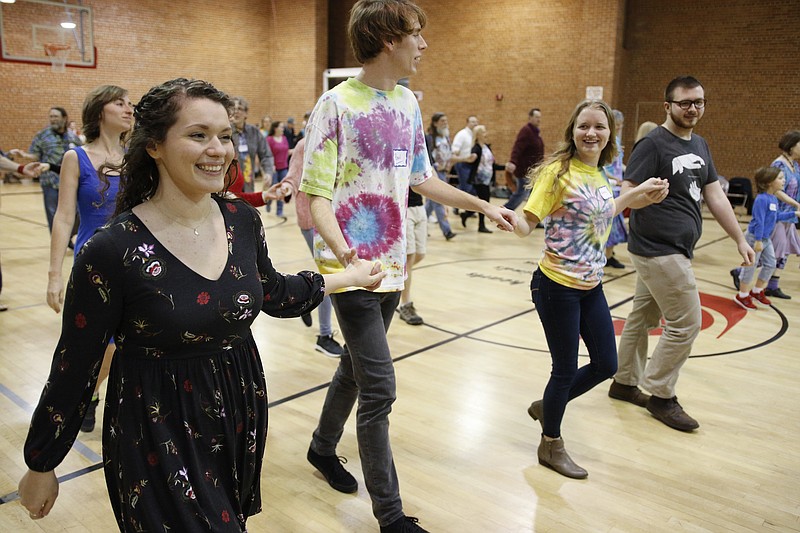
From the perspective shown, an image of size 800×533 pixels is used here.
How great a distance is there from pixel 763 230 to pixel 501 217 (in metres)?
4.92

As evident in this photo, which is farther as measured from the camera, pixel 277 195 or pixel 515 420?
pixel 515 420

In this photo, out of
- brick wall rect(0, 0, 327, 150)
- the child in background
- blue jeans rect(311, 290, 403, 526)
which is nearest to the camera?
blue jeans rect(311, 290, 403, 526)

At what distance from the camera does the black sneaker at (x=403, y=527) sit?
2545mm

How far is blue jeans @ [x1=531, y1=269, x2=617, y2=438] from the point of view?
9.88ft

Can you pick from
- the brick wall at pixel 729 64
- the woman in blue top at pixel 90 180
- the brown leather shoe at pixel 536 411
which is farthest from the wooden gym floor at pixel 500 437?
the brick wall at pixel 729 64

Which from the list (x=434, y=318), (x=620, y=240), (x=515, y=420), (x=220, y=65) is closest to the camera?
(x=515, y=420)

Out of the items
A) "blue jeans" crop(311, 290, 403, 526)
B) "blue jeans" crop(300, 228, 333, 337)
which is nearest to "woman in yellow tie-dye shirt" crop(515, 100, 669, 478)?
"blue jeans" crop(311, 290, 403, 526)

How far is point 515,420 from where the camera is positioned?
3814mm

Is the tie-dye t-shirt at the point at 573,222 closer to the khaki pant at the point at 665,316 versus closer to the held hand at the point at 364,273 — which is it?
the khaki pant at the point at 665,316

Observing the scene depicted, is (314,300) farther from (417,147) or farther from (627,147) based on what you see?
(627,147)

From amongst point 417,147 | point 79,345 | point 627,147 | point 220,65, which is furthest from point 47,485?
point 220,65

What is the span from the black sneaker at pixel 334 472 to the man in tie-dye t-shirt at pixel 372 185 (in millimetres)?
459

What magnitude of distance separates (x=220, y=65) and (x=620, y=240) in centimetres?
1592

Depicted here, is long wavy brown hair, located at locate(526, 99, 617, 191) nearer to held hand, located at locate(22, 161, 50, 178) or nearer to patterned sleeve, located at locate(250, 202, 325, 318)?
patterned sleeve, located at locate(250, 202, 325, 318)
